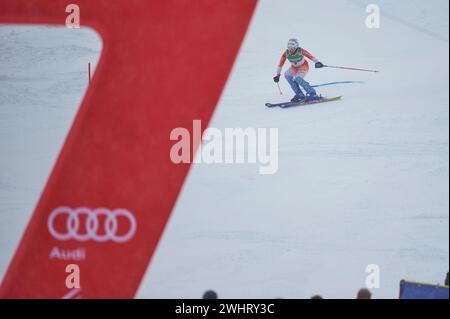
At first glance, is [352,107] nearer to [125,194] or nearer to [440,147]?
[440,147]

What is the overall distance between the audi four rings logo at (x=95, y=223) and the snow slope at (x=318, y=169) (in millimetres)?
202

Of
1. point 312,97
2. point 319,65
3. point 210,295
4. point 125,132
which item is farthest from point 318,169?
point 125,132

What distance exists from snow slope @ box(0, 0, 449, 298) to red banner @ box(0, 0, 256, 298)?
9cm

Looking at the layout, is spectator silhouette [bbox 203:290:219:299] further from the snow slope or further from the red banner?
the red banner

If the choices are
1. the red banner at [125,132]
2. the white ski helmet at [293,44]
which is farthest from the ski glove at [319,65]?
the red banner at [125,132]

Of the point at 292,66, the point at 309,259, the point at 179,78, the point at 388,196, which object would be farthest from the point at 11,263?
the point at 388,196

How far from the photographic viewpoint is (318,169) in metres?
3.27

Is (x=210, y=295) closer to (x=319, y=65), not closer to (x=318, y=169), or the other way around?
(x=318, y=169)

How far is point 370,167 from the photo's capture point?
10.6ft

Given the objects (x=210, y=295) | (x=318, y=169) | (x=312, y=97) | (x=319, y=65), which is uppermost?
(x=319, y=65)

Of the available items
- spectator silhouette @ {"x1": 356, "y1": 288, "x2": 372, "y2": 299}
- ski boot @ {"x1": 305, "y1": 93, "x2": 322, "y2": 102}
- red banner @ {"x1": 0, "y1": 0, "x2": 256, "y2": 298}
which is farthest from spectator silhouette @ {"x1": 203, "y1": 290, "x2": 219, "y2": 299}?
ski boot @ {"x1": 305, "y1": 93, "x2": 322, "y2": 102}

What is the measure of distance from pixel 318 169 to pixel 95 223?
1254mm

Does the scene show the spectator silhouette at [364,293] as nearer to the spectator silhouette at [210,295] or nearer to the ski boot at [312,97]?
the spectator silhouette at [210,295]
